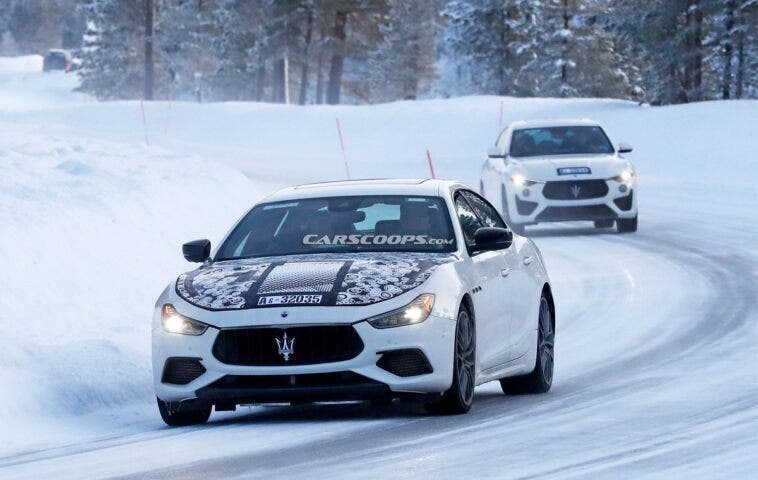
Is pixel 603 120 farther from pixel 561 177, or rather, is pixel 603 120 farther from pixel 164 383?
pixel 164 383

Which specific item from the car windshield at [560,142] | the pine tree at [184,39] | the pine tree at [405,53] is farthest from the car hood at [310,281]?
the pine tree at [405,53]

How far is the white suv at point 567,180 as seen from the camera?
78.8ft

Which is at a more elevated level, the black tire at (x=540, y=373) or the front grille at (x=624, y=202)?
the black tire at (x=540, y=373)

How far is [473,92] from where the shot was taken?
94125 millimetres

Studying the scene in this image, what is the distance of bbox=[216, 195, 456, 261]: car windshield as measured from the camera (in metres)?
10.0

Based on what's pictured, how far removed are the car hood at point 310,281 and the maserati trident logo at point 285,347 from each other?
18 cm

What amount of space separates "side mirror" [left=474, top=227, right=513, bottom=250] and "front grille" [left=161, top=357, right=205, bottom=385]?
185 centimetres

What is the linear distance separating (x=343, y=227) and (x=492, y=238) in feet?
2.89

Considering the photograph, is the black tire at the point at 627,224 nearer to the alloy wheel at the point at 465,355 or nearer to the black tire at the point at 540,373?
the black tire at the point at 540,373

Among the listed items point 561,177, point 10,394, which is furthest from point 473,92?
point 10,394

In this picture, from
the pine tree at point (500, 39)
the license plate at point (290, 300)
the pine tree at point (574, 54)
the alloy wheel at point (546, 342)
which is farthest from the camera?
the pine tree at point (500, 39)

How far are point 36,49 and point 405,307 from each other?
Result: 6561 inches

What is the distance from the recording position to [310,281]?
9.15 m

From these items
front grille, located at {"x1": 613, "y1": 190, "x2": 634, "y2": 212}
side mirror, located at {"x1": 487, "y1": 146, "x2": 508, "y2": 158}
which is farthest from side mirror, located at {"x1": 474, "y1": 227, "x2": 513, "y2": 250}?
side mirror, located at {"x1": 487, "y1": 146, "x2": 508, "y2": 158}
